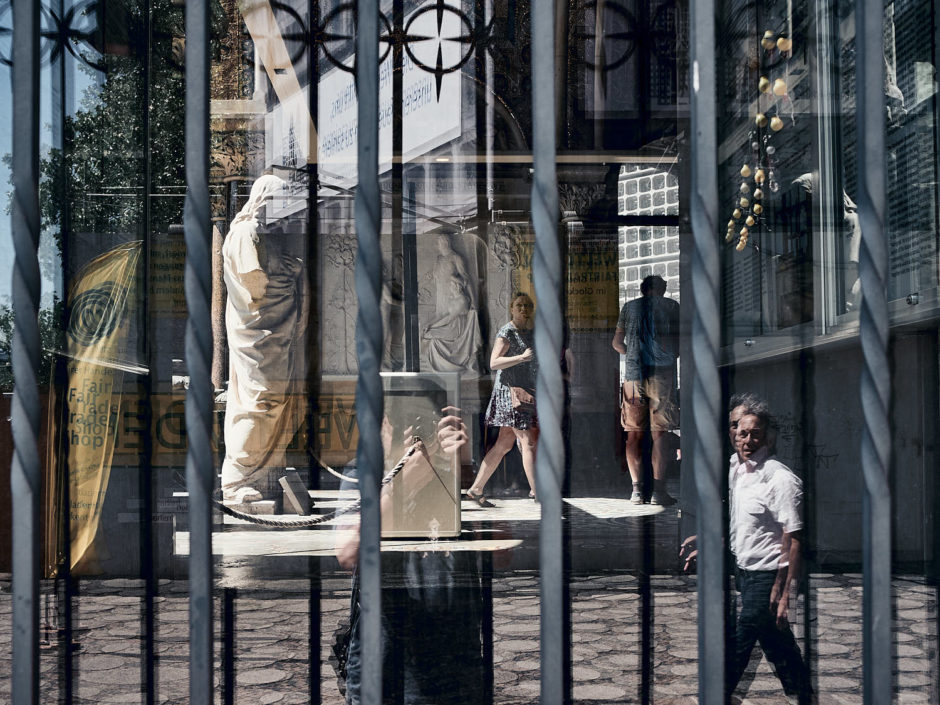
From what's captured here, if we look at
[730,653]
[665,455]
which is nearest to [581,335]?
[665,455]

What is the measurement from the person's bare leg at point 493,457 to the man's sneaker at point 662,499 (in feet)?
3.79

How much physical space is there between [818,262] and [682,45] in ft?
5.73

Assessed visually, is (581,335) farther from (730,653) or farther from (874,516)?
(874,516)

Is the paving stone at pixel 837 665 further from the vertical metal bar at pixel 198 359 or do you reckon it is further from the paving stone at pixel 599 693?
the vertical metal bar at pixel 198 359

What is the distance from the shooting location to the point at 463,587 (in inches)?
110

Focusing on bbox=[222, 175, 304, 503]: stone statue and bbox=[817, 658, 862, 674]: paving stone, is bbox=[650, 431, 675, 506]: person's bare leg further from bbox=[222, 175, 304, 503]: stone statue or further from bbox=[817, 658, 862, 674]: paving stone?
bbox=[817, 658, 862, 674]: paving stone

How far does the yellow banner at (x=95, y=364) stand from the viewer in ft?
14.6

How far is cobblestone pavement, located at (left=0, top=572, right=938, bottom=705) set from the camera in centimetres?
364

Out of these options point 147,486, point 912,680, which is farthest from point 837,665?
point 147,486

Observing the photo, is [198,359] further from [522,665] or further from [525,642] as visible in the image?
[525,642]

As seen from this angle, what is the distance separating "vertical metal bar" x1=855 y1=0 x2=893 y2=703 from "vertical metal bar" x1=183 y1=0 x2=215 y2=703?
0.77 metres

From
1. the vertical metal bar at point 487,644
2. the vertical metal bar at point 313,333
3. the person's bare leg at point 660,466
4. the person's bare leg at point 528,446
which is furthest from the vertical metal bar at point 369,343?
the person's bare leg at point 660,466

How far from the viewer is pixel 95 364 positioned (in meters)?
4.50

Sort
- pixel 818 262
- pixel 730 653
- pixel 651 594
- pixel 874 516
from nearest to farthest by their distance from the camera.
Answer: pixel 874 516 < pixel 730 653 < pixel 651 594 < pixel 818 262
